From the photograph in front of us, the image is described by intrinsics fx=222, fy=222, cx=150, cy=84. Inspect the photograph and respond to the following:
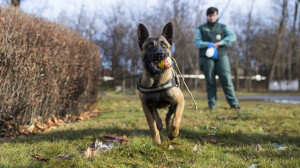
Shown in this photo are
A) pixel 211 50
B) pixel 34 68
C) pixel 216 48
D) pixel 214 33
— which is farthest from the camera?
pixel 214 33

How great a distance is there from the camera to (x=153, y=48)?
10.1 feet

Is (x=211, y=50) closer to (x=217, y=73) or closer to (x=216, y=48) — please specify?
(x=216, y=48)

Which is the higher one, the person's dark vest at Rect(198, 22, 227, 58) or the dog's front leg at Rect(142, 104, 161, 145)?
the person's dark vest at Rect(198, 22, 227, 58)

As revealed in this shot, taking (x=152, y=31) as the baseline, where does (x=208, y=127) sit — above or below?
below

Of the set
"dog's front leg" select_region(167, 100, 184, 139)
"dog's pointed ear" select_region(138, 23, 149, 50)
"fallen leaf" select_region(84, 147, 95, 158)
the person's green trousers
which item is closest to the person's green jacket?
the person's green trousers

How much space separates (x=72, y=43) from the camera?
563 centimetres

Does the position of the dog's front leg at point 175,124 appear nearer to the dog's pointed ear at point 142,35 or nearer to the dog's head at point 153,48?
the dog's head at point 153,48

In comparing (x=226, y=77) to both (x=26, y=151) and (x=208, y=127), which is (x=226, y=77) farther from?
(x=26, y=151)

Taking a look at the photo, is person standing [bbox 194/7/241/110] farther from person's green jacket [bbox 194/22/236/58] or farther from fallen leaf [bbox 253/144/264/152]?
fallen leaf [bbox 253/144/264/152]

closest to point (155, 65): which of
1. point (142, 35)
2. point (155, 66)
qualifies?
point (155, 66)

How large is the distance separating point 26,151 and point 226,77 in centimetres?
532

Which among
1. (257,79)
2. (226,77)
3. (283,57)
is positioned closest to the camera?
(226,77)

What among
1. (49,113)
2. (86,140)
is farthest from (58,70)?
(86,140)

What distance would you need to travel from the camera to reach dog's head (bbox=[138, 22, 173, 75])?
2.95m
